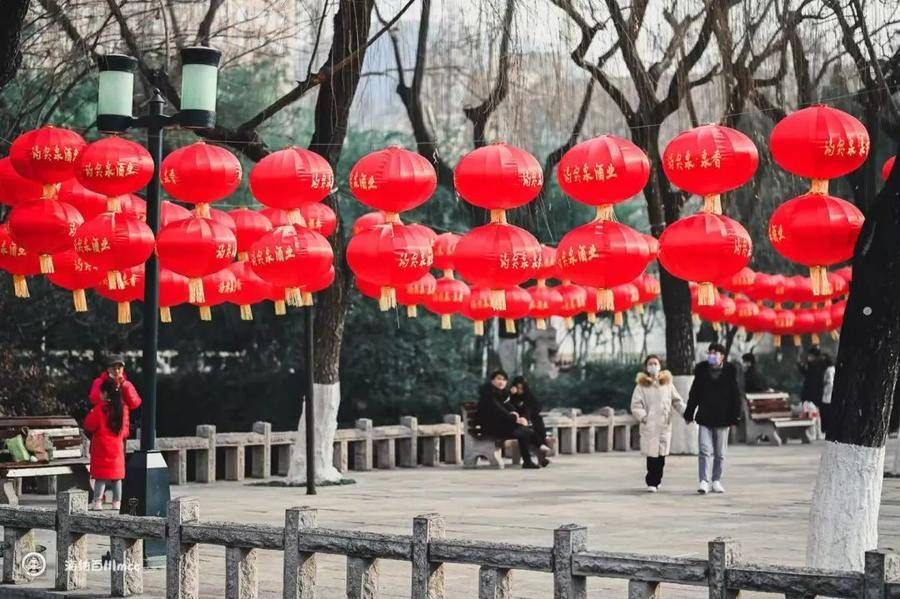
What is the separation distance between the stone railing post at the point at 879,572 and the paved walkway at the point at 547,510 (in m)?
3.02

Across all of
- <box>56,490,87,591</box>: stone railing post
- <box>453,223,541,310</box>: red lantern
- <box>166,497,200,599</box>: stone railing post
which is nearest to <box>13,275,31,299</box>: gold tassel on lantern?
<box>453,223,541,310</box>: red lantern

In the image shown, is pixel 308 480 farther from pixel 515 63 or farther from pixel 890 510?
pixel 515 63

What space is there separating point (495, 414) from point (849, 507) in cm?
1235

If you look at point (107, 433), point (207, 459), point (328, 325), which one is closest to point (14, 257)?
point (107, 433)

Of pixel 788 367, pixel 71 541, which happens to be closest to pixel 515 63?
pixel 71 541

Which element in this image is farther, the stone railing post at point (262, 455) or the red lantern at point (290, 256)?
the stone railing post at point (262, 455)

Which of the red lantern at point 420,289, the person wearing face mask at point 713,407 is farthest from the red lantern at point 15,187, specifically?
the person wearing face mask at point 713,407

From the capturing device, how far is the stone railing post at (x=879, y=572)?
633 centimetres

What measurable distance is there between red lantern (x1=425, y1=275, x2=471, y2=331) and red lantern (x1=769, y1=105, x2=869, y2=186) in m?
8.14

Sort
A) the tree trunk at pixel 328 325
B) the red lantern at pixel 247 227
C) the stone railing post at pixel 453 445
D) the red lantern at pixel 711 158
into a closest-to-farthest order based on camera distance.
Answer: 1. the red lantern at pixel 711 158
2. the red lantern at pixel 247 227
3. the tree trunk at pixel 328 325
4. the stone railing post at pixel 453 445

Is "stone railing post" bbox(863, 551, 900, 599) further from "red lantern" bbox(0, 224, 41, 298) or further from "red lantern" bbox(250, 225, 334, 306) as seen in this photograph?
"red lantern" bbox(0, 224, 41, 298)

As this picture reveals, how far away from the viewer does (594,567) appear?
24.1 ft

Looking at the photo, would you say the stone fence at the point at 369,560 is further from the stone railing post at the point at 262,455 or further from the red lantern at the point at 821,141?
the stone railing post at the point at 262,455

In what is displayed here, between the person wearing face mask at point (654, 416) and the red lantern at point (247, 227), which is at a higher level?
the red lantern at point (247, 227)
